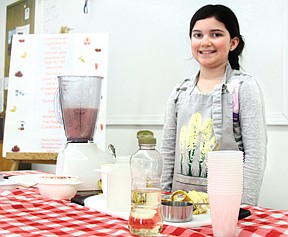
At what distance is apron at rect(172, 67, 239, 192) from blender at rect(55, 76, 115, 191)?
0.36 m

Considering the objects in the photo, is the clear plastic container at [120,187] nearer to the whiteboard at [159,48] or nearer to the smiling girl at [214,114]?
the smiling girl at [214,114]

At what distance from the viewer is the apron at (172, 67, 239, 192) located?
1608 millimetres

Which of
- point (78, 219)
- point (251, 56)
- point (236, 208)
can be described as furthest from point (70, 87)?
point (251, 56)

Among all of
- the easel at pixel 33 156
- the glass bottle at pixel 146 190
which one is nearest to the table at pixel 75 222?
the glass bottle at pixel 146 190

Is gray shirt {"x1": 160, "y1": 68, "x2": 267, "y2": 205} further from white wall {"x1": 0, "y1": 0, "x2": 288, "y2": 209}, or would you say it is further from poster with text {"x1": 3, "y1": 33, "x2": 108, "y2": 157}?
poster with text {"x1": 3, "y1": 33, "x2": 108, "y2": 157}

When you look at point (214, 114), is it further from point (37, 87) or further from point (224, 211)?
point (37, 87)

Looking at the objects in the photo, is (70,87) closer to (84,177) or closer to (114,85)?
(84,177)

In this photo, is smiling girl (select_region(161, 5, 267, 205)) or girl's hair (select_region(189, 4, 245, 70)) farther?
girl's hair (select_region(189, 4, 245, 70))

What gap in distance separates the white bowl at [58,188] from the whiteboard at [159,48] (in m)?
1.23

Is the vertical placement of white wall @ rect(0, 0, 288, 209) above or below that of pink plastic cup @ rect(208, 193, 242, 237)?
above

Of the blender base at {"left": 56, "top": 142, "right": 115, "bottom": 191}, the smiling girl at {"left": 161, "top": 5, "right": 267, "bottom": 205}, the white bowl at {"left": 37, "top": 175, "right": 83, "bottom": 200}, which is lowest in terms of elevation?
the white bowl at {"left": 37, "top": 175, "right": 83, "bottom": 200}

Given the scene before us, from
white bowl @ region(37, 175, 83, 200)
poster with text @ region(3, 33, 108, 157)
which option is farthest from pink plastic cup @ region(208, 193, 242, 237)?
poster with text @ region(3, 33, 108, 157)

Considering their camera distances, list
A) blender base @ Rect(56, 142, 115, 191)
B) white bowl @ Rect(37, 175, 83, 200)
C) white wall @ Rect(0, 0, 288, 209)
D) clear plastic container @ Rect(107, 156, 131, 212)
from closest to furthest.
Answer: clear plastic container @ Rect(107, 156, 131, 212) → white bowl @ Rect(37, 175, 83, 200) → blender base @ Rect(56, 142, 115, 191) → white wall @ Rect(0, 0, 288, 209)

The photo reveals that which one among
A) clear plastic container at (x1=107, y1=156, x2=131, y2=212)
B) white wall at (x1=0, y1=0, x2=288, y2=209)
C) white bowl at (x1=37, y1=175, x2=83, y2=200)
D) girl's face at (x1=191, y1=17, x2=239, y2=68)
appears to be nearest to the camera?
clear plastic container at (x1=107, y1=156, x2=131, y2=212)
